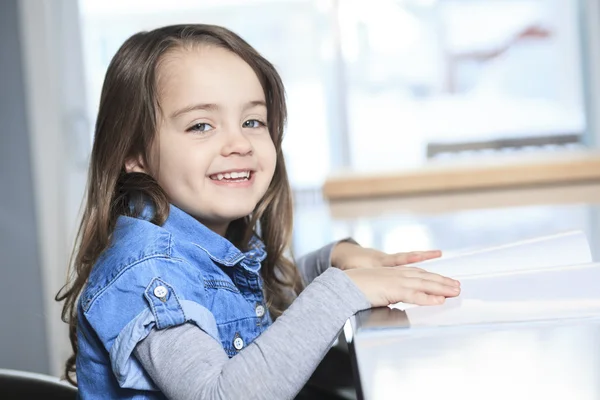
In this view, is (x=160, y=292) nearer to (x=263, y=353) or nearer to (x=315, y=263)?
(x=263, y=353)

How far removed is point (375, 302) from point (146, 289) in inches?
8.1

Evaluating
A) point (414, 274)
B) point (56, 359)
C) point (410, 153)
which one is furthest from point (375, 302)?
point (410, 153)

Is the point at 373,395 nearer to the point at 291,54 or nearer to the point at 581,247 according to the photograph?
the point at 581,247

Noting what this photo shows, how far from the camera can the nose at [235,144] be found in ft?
2.99

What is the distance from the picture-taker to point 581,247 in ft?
2.81

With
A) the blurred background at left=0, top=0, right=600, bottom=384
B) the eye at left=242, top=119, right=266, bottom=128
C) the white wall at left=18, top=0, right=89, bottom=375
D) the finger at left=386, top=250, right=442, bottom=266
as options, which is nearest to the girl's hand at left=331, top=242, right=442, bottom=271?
the finger at left=386, top=250, right=442, bottom=266

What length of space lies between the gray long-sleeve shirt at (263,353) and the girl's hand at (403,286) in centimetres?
1

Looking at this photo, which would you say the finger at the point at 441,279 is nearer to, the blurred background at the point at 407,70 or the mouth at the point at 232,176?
the mouth at the point at 232,176

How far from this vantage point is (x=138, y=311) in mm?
739

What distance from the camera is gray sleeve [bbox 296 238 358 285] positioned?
3.67 ft

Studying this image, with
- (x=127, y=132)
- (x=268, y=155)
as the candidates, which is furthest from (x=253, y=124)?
(x=127, y=132)

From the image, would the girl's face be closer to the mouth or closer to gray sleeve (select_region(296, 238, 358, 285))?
the mouth

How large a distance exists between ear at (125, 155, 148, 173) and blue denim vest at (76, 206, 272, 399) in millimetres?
86

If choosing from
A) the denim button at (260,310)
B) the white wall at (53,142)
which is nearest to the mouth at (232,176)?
the denim button at (260,310)
